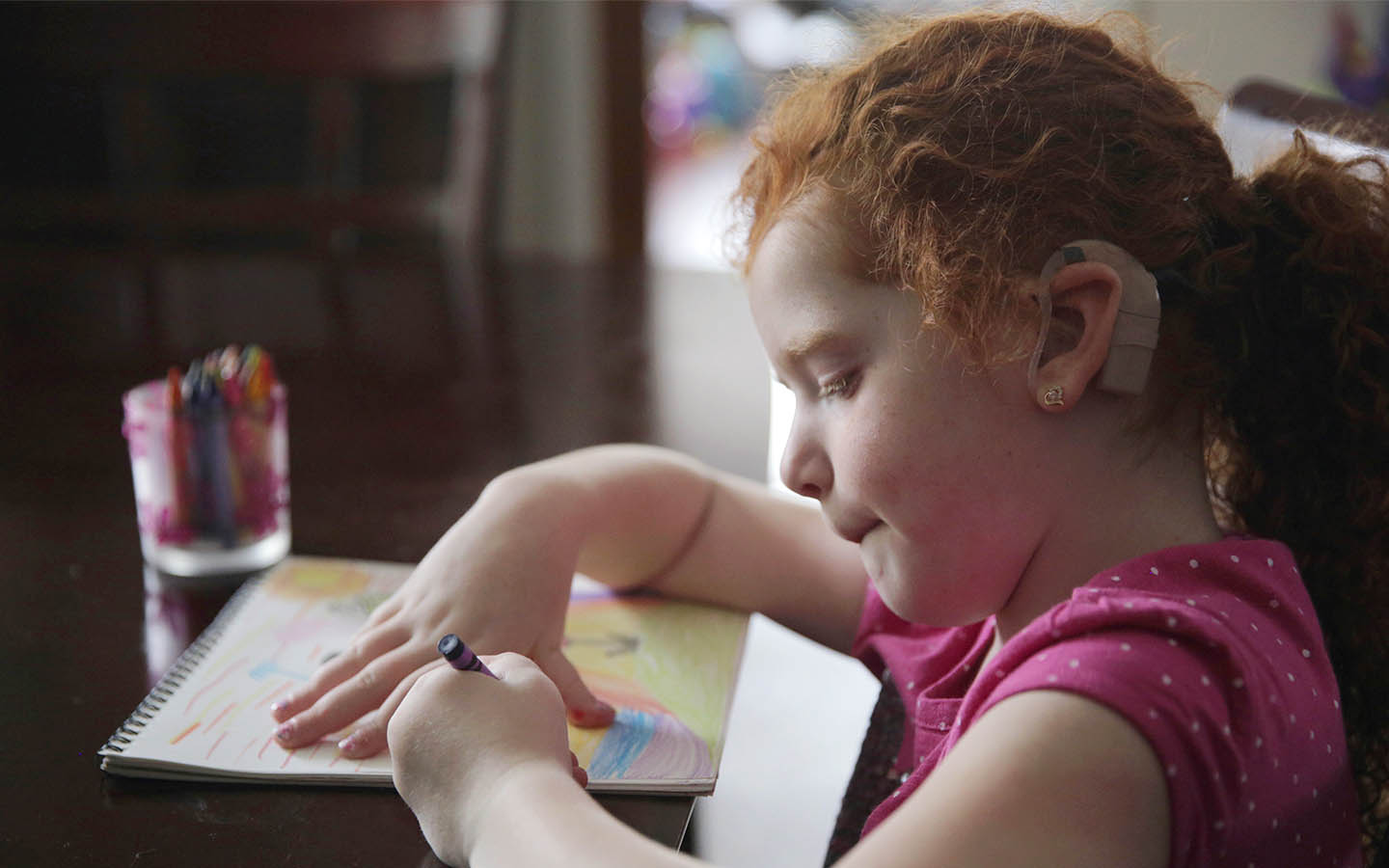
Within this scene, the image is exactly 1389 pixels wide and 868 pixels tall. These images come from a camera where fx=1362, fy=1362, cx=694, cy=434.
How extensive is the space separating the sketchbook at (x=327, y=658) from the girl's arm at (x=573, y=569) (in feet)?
0.06

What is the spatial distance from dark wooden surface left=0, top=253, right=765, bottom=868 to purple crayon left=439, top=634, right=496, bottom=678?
7 centimetres

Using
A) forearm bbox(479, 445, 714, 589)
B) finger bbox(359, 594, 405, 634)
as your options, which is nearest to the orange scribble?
finger bbox(359, 594, 405, 634)

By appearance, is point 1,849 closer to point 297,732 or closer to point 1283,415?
point 297,732

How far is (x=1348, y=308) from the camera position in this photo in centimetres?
72

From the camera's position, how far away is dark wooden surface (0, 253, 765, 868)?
62cm

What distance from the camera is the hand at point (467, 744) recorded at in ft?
1.99

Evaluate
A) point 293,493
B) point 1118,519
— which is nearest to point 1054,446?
point 1118,519

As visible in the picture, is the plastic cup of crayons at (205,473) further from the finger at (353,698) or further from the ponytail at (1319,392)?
the ponytail at (1319,392)

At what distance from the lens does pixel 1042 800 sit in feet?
1.76

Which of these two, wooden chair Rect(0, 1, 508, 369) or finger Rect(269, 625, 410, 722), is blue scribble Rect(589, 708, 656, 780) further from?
wooden chair Rect(0, 1, 508, 369)

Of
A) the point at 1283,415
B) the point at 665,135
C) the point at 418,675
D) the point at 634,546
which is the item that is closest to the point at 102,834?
the point at 418,675

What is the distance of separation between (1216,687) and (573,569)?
0.40m

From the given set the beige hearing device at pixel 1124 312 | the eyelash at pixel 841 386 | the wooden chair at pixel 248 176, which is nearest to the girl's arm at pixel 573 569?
the eyelash at pixel 841 386

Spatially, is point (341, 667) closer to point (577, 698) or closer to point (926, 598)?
point (577, 698)
